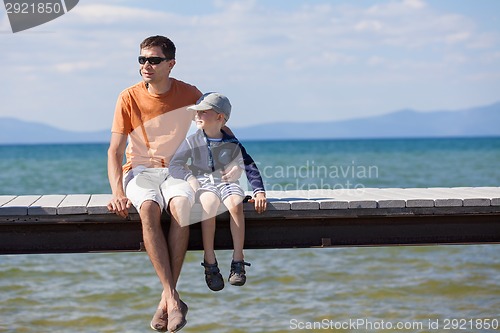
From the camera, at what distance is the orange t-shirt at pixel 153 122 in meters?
5.66

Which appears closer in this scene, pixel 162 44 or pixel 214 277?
pixel 214 277

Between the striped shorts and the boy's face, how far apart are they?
0.34 meters

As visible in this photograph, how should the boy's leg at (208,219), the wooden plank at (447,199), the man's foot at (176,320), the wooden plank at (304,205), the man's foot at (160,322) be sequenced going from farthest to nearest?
the wooden plank at (447,199) < the wooden plank at (304,205) < the boy's leg at (208,219) < the man's foot at (160,322) < the man's foot at (176,320)

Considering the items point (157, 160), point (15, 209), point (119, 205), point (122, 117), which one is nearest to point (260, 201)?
point (157, 160)

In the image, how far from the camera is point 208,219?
5418 mm

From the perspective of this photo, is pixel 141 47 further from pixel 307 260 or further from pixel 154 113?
pixel 307 260

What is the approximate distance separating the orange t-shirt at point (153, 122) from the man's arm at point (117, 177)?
109 millimetres

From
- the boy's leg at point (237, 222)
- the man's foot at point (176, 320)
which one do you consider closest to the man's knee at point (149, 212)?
the boy's leg at point (237, 222)

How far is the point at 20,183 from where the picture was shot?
29.8 metres

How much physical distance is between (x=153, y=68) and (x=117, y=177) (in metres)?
0.77

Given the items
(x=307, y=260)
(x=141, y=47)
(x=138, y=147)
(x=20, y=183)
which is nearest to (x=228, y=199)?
(x=138, y=147)

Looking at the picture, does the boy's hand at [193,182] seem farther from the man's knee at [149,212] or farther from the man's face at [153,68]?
the man's face at [153,68]

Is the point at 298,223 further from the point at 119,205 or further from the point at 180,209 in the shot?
the point at 119,205

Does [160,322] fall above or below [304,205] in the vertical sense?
below
